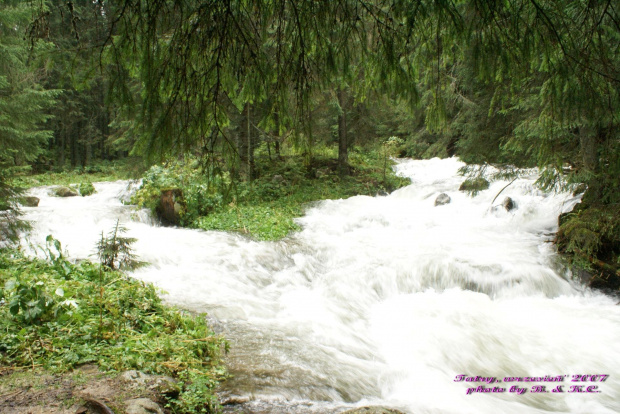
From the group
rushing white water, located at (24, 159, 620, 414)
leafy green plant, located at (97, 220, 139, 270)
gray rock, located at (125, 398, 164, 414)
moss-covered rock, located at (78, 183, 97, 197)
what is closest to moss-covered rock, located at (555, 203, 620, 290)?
rushing white water, located at (24, 159, 620, 414)

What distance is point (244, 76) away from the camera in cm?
305

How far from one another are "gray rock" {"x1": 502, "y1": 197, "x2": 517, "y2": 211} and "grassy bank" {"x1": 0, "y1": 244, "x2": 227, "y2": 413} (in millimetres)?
10676

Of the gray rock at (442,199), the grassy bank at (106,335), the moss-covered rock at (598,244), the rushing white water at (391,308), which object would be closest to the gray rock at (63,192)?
the rushing white water at (391,308)

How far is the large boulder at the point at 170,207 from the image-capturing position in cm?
1050

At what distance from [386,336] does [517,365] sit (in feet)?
5.51

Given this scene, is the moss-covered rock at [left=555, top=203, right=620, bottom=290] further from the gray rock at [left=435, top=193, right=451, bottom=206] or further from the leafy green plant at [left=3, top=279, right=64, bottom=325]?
the leafy green plant at [left=3, top=279, right=64, bottom=325]

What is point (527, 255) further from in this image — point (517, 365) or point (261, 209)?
point (261, 209)

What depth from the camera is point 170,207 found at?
10523 mm

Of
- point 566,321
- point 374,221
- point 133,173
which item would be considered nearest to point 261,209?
point 374,221

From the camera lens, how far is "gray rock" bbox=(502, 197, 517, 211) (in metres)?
11.5

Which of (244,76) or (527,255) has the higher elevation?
(244,76)

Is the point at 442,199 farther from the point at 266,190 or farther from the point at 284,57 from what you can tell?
the point at 284,57

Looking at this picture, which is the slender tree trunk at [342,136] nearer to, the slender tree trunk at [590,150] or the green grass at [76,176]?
the slender tree trunk at [590,150]

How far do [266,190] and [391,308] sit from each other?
8722 mm
